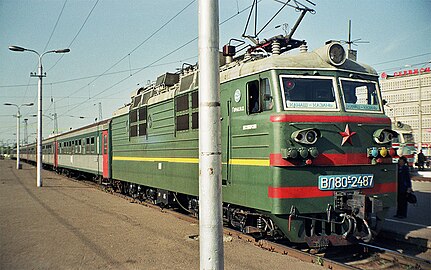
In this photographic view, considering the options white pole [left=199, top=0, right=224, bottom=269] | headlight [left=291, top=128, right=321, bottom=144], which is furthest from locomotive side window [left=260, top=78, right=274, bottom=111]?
white pole [left=199, top=0, right=224, bottom=269]

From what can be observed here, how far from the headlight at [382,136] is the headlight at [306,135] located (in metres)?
1.36

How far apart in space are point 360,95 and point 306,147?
187 cm

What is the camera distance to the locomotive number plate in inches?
288

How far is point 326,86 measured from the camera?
770 cm

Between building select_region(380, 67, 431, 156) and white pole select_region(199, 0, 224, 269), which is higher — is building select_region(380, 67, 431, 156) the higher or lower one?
the higher one

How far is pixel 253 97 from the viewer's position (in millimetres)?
7914

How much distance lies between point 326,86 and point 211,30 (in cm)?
426

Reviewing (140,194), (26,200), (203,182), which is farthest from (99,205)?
(203,182)

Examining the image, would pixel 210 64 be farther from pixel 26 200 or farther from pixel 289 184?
pixel 26 200

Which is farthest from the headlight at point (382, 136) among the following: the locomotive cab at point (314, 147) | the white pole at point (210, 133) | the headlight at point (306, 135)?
the white pole at point (210, 133)

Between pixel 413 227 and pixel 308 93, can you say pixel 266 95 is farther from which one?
pixel 413 227

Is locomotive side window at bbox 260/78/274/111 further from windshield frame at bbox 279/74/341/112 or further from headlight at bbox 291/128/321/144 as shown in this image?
headlight at bbox 291/128/321/144

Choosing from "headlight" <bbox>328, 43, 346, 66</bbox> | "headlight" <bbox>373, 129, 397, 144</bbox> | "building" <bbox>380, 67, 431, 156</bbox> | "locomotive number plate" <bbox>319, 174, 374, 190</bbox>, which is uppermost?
"building" <bbox>380, 67, 431, 156</bbox>

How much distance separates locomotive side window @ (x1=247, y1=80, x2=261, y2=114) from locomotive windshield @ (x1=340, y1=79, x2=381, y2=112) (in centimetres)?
153
